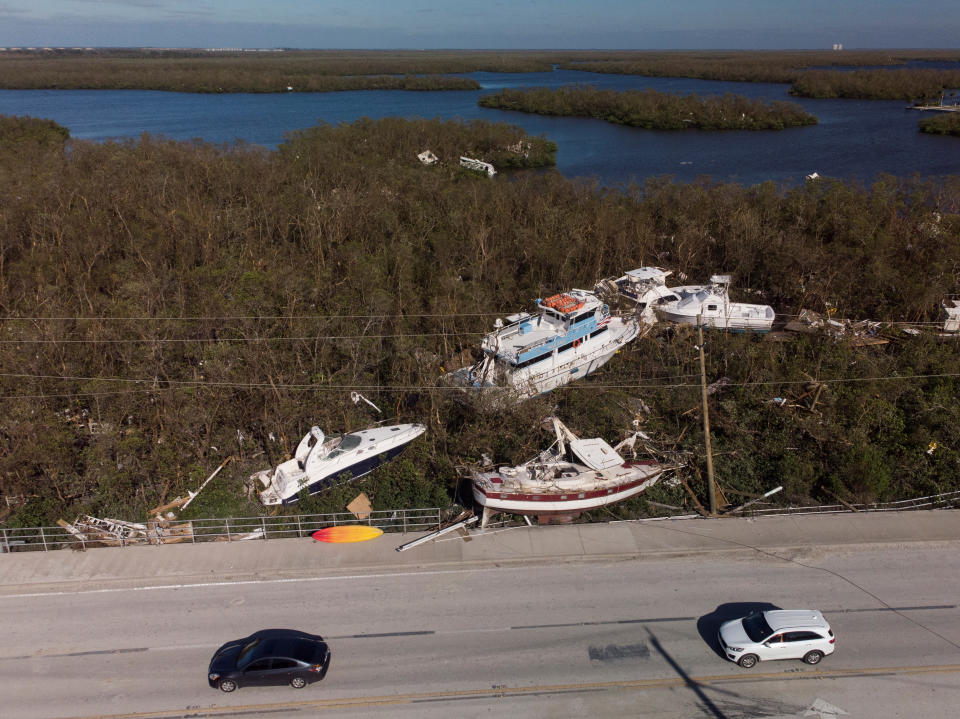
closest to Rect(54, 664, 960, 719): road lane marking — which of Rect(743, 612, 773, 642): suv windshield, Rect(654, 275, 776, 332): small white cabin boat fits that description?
Rect(743, 612, 773, 642): suv windshield

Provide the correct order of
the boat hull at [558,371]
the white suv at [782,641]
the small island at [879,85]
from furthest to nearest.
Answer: the small island at [879,85]
the boat hull at [558,371]
the white suv at [782,641]

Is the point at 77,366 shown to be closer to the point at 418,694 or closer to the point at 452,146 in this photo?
the point at 418,694

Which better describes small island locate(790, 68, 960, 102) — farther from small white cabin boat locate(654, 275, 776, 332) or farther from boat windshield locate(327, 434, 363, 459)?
boat windshield locate(327, 434, 363, 459)

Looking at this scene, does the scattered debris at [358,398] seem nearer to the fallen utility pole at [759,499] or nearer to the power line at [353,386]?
the power line at [353,386]

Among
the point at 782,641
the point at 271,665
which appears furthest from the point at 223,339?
the point at 782,641

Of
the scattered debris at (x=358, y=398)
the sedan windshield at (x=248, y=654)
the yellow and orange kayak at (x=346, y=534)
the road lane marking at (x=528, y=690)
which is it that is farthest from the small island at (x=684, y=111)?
the sedan windshield at (x=248, y=654)

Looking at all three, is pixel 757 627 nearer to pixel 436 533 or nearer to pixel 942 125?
pixel 436 533
